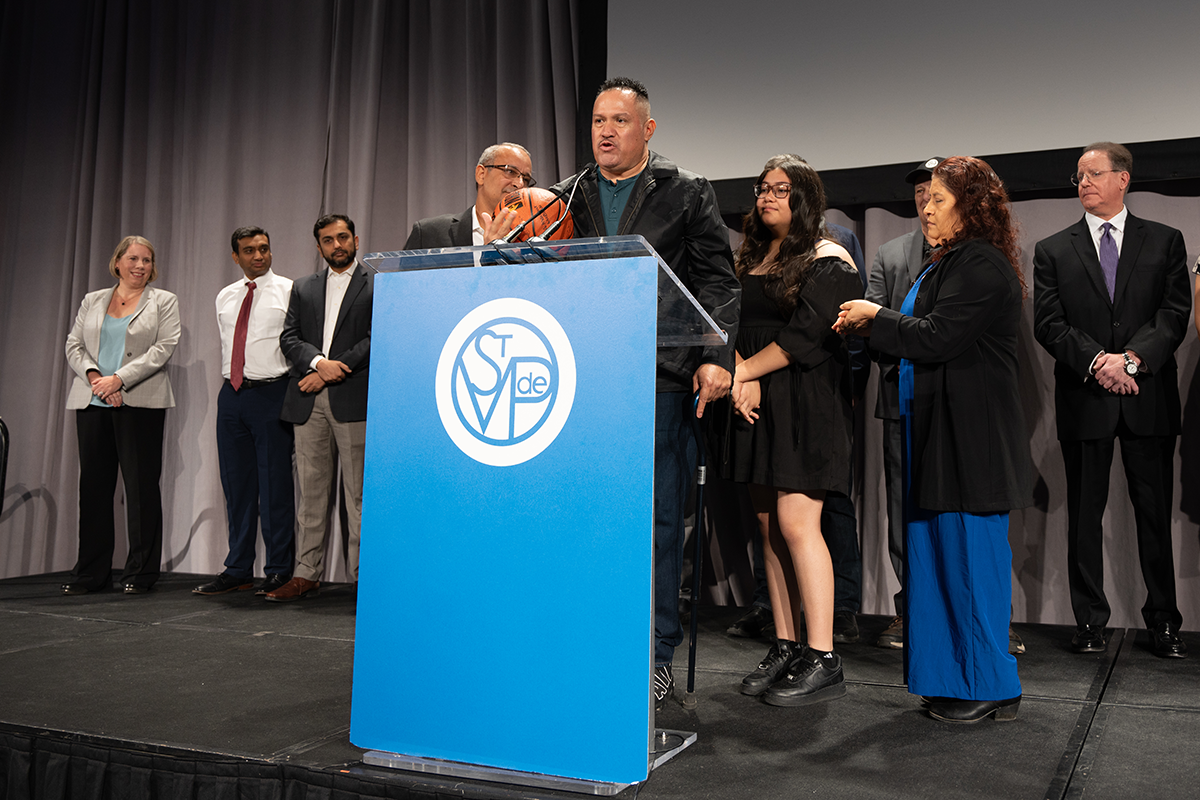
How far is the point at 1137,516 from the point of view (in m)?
3.02

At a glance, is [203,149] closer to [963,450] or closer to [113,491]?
[113,491]

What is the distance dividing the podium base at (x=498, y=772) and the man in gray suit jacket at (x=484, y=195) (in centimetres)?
199

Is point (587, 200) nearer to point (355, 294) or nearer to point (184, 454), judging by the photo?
point (355, 294)

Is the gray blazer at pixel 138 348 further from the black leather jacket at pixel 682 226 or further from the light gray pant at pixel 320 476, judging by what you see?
the black leather jacket at pixel 682 226

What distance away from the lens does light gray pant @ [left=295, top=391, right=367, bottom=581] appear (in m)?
4.03

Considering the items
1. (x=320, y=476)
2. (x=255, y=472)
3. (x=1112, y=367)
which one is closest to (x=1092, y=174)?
(x=1112, y=367)

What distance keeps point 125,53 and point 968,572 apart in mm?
5546

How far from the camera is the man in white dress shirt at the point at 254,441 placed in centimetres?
419

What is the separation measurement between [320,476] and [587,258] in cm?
291

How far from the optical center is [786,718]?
2.11 m

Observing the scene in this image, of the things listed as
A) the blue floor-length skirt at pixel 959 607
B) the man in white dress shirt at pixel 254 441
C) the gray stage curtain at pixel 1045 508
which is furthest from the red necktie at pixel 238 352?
the blue floor-length skirt at pixel 959 607

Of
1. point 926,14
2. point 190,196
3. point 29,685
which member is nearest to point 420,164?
point 190,196

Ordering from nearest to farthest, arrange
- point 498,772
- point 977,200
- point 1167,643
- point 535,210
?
point 498,772, point 535,210, point 977,200, point 1167,643

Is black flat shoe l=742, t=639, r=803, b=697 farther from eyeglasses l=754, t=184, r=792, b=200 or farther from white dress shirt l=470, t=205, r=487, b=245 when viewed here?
white dress shirt l=470, t=205, r=487, b=245
